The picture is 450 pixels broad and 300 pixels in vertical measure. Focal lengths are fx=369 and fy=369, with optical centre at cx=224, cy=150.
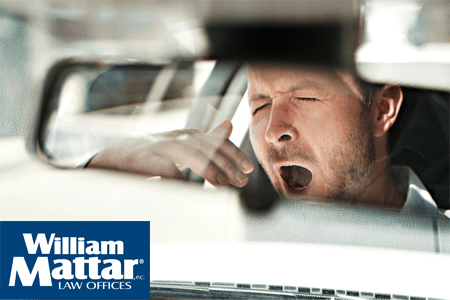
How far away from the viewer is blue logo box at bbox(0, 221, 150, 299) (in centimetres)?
113

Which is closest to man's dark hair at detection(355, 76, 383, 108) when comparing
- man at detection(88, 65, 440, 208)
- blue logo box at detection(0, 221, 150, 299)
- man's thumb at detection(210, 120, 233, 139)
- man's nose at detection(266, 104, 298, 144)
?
man at detection(88, 65, 440, 208)

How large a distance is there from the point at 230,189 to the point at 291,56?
1.51 feet

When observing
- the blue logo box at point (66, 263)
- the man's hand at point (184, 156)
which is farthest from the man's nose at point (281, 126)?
the blue logo box at point (66, 263)

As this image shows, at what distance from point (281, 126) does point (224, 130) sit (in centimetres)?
19

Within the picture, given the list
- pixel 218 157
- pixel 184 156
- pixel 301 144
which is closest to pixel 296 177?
pixel 301 144

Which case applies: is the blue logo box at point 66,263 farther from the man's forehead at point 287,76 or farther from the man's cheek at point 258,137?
the man's forehead at point 287,76

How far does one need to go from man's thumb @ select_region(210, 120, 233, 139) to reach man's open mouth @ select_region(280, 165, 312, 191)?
0.21 metres

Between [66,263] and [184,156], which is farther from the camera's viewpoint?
[184,156]

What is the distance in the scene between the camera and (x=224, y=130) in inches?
48.0

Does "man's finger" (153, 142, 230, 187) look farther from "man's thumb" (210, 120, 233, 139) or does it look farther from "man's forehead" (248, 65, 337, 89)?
"man's forehead" (248, 65, 337, 89)

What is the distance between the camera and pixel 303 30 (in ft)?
3.67

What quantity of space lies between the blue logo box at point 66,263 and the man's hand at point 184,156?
0.78 ft

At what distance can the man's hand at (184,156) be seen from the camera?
1212mm

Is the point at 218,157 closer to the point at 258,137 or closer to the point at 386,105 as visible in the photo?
the point at 258,137
